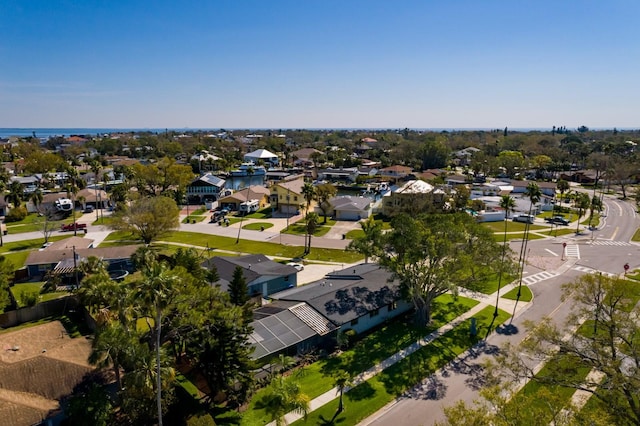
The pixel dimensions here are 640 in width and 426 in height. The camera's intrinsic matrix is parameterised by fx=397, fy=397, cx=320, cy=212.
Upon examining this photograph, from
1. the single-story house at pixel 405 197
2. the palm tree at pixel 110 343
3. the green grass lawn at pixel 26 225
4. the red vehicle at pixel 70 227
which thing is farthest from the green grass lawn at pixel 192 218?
the palm tree at pixel 110 343

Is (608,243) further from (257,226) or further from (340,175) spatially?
(340,175)

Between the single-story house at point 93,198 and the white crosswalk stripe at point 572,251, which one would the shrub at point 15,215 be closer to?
the single-story house at point 93,198

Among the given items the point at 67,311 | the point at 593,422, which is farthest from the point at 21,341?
the point at 593,422

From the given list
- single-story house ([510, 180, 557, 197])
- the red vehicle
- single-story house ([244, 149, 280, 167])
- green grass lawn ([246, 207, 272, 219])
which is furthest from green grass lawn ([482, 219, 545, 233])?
single-story house ([244, 149, 280, 167])

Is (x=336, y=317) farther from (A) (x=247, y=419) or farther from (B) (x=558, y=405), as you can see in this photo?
(B) (x=558, y=405)

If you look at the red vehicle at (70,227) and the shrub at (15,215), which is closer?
the red vehicle at (70,227)
